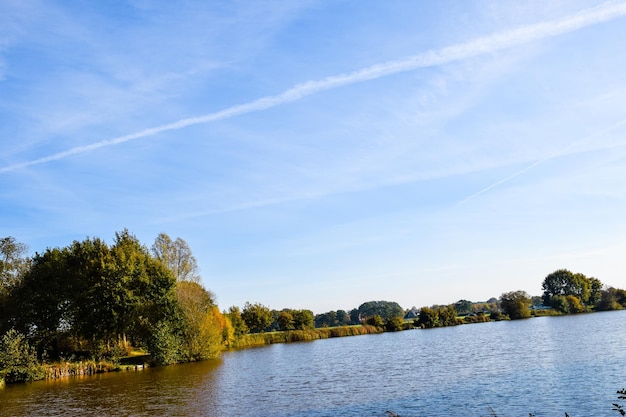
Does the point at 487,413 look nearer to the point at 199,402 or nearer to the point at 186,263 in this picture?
the point at 199,402

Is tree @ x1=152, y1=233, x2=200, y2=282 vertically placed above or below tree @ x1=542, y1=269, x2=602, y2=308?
above

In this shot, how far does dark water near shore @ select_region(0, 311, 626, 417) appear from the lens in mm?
23028

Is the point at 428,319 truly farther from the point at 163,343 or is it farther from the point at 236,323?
the point at 163,343

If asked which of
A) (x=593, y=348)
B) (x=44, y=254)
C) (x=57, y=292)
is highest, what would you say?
(x=44, y=254)

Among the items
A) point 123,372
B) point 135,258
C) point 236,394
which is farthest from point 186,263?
point 236,394

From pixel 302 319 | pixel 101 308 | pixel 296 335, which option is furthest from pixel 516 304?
pixel 101 308

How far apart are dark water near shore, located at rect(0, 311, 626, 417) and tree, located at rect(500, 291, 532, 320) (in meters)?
79.4

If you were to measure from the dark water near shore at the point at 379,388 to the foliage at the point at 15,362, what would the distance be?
2.89 metres

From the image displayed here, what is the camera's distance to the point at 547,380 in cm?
2733

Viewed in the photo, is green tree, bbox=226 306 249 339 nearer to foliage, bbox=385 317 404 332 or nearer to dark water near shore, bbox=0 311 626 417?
foliage, bbox=385 317 404 332

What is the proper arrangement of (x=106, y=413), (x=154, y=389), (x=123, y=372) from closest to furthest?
(x=106, y=413)
(x=154, y=389)
(x=123, y=372)

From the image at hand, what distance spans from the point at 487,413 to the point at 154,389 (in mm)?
25286

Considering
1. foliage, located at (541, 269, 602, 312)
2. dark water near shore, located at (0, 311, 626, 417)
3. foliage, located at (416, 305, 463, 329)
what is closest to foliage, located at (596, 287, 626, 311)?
foliage, located at (541, 269, 602, 312)

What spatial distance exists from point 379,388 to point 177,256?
176 feet
